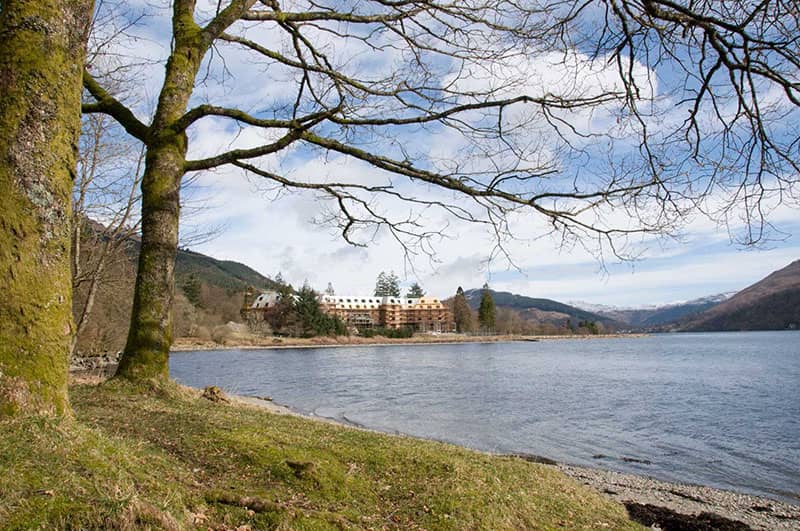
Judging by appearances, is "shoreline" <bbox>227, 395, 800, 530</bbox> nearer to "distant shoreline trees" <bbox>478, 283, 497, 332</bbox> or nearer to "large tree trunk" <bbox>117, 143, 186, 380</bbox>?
"large tree trunk" <bbox>117, 143, 186, 380</bbox>

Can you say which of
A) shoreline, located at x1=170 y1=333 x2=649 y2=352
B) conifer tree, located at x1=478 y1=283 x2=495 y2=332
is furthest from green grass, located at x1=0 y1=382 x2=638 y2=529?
conifer tree, located at x1=478 y1=283 x2=495 y2=332

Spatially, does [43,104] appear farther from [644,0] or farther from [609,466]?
[609,466]

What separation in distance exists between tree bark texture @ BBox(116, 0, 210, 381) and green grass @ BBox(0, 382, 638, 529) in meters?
0.48

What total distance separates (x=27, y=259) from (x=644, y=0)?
5314 mm

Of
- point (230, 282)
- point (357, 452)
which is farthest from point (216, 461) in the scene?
point (230, 282)

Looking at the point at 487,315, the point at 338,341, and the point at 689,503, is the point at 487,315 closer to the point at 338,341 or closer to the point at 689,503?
the point at 338,341

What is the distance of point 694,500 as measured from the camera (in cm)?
1039

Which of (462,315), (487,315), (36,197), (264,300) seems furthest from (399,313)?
(36,197)

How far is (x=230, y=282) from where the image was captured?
547 ft

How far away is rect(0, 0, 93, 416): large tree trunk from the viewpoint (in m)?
3.54

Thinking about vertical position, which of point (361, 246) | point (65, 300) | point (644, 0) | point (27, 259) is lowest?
point (65, 300)

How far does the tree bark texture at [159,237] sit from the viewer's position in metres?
6.97

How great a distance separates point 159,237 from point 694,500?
10.8 m

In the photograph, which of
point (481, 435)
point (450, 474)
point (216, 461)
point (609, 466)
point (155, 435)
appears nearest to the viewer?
point (216, 461)
